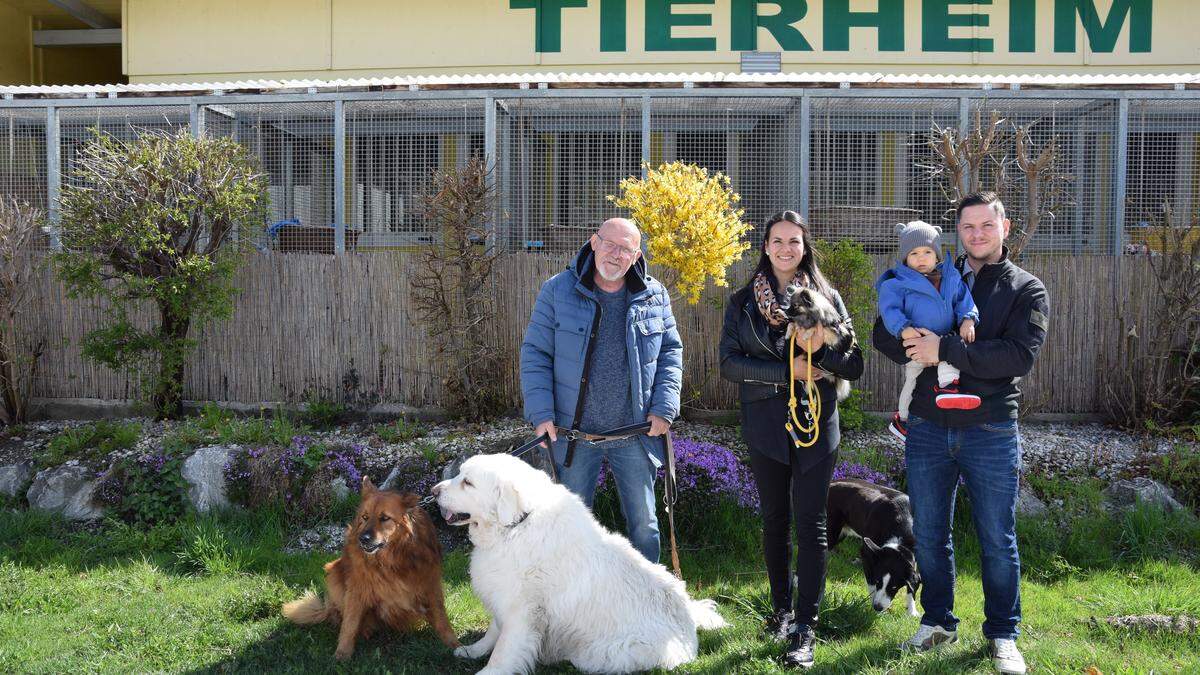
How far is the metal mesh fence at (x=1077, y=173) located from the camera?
25.0 ft

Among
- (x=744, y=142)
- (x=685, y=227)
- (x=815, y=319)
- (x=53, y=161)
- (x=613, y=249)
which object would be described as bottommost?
(x=815, y=319)

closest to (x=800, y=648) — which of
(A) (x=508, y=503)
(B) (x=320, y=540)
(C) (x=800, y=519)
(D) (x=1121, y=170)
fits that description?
(C) (x=800, y=519)

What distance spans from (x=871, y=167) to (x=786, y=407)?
19.7ft

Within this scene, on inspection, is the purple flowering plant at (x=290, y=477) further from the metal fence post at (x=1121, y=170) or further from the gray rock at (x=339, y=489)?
the metal fence post at (x=1121, y=170)

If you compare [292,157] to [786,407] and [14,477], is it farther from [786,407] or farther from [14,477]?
[786,407]

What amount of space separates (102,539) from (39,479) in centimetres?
118

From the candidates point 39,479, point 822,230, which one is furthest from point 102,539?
point 822,230

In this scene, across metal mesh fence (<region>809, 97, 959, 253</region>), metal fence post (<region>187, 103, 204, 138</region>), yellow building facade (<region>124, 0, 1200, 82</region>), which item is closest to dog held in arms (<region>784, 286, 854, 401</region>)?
metal mesh fence (<region>809, 97, 959, 253</region>)

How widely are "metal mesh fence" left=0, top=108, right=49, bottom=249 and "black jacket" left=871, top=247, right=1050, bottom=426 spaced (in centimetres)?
883

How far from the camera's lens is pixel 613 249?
140 inches

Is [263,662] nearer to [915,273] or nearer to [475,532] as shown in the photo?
[475,532]

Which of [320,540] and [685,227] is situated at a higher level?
[685,227]

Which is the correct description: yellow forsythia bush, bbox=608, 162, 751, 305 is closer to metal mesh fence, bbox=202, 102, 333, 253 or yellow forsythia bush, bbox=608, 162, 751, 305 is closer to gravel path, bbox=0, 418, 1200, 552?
gravel path, bbox=0, 418, 1200, 552

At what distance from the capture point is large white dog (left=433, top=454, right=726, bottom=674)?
320 cm
